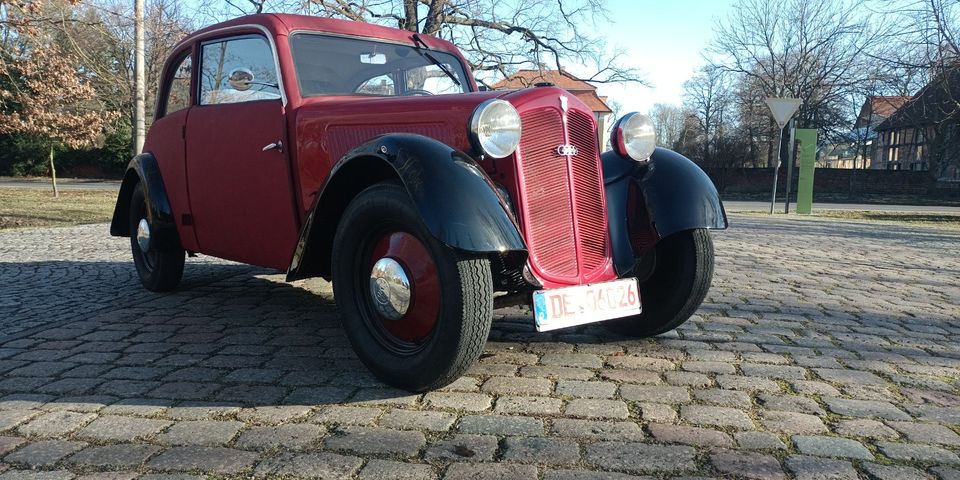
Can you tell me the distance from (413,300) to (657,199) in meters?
1.48

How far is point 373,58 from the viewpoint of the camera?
14.9ft

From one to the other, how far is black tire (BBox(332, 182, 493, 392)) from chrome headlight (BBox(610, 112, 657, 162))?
135 cm

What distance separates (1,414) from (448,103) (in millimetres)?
2339

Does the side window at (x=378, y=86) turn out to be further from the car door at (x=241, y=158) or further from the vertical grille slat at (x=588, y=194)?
the vertical grille slat at (x=588, y=194)

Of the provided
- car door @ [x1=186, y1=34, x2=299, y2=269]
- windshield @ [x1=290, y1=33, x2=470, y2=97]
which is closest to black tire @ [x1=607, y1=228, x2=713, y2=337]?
windshield @ [x1=290, y1=33, x2=470, y2=97]

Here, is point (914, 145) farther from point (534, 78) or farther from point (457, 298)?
point (457, 298)

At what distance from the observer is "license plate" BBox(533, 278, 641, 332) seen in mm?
3033

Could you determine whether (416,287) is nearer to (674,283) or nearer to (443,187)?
(443,187)

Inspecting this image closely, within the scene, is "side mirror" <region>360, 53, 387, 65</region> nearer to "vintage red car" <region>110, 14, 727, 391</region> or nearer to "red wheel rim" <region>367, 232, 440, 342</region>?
"vintage red car" <region>110, 14, 727, 391</region>

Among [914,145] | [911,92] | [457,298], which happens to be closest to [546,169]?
[457,298]

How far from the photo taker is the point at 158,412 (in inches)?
111

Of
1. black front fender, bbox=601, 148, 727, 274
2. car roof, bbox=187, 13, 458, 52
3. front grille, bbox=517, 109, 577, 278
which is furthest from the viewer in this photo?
car roof, bbox=187, 13, 458, 52

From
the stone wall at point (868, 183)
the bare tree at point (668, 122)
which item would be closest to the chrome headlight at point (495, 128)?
the stone wall at point (868, 183)

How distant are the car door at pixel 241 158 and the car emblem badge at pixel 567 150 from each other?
1.62 m
